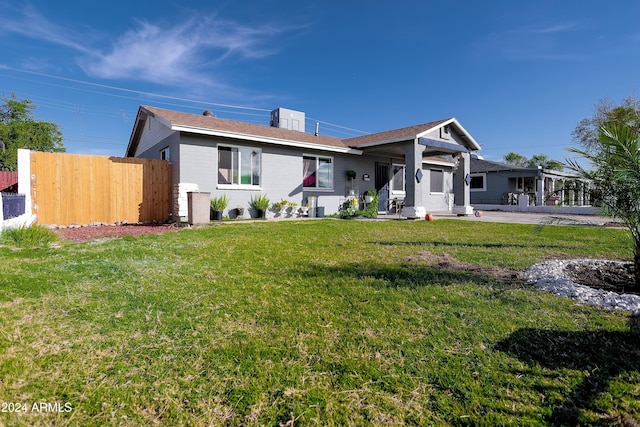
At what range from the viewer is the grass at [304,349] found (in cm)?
160

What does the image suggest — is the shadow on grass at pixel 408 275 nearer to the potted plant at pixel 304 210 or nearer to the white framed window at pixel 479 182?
the potted plant at pixel 304 210

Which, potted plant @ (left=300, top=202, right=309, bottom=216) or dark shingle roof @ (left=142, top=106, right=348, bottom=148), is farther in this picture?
potted plant @ (left=300, top=202, right=309, bottom=216)

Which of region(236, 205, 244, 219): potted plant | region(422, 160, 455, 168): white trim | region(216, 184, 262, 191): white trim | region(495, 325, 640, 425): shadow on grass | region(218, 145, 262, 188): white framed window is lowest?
region(495, 325, 640, 425): shadow on grass

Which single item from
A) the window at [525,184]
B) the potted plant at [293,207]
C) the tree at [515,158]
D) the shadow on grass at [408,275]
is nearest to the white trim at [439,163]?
the window at [525,184]

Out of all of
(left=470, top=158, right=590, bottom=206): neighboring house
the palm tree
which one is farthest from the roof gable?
(left=470, top=158, right=590, bottom=206): neighboring house

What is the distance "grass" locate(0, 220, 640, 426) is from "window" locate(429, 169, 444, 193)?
15.8 m

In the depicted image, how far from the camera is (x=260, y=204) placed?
468 inches

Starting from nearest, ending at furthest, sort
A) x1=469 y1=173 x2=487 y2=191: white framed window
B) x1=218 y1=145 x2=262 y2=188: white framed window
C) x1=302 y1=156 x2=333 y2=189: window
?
x1=218 y1=145 x2=262 y2=188: white framed window, x1=302 y1=156 x2=333 y2=189: window, x1=469 y1=173 x2=487 y2=191: white framed window

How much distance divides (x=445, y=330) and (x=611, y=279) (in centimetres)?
312

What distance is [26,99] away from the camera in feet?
111

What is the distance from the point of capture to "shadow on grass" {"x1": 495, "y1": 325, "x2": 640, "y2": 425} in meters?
1.61

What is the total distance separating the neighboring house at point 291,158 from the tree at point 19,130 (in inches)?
1009

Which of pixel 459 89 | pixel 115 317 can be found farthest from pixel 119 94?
pixel 115 317

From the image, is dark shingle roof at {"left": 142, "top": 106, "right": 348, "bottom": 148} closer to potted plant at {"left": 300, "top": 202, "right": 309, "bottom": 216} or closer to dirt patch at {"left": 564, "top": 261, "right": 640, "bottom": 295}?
potted plant at {"left": 300, "top": 202, "right": 309, "bottom": 216}
